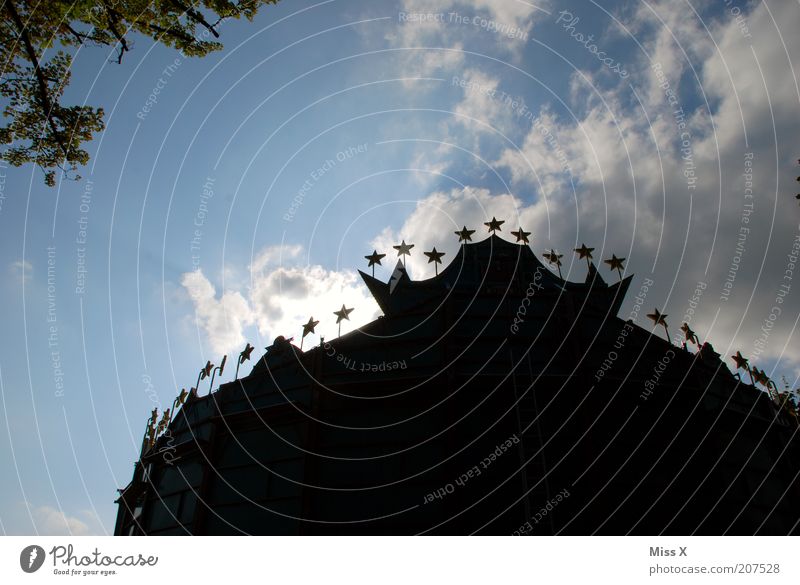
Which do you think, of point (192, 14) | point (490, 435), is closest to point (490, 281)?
point (490, 435)

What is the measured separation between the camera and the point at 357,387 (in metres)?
16.2

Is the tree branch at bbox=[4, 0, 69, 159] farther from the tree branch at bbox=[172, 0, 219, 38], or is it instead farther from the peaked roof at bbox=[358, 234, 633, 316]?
the peaked roof at bbox=[358, 234, 633, 316]

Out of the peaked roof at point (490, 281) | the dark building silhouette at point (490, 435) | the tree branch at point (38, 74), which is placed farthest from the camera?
the peaked roof at point (490, 281)

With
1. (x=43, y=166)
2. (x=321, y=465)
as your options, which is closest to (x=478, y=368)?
(x=321, y=465)

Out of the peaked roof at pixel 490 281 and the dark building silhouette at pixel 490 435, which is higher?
the peaked roof at pixel 490 281

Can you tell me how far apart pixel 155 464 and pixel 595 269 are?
21.7m

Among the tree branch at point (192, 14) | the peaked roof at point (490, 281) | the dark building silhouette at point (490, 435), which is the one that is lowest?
the dark building silhouette at point (490, 435)

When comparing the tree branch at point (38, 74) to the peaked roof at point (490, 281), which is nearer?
the tree branch at point (38, 74)

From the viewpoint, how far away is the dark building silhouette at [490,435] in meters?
14.2

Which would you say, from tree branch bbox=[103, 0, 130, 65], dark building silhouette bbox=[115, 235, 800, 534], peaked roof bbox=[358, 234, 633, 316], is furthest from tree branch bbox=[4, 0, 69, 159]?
peaked roof bbox=[358, 234, 633, 316]

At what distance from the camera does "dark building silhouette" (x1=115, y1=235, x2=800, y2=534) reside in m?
14.2

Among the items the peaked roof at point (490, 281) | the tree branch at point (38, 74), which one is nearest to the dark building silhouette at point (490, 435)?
the peaked roof at point (490, 281)

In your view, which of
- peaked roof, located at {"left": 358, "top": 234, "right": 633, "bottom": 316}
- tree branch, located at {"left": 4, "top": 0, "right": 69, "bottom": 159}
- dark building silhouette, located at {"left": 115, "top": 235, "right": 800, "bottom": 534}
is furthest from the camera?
peaked roof, located at {"left": 358, "top": 234, "right": 633, "bottom": 316}

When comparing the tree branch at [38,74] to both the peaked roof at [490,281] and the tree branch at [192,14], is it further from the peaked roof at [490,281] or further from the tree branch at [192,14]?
the peaked roof at [490,281]
